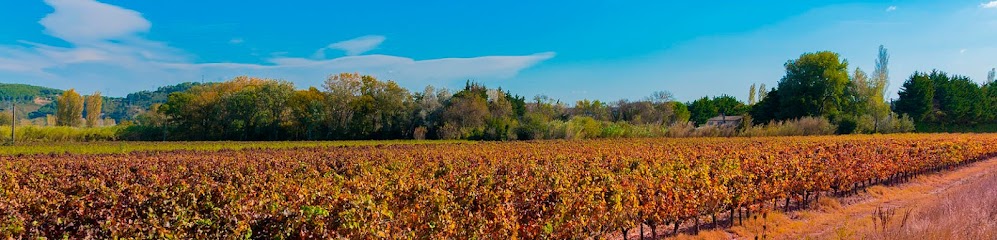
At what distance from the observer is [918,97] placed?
6744 centimetres

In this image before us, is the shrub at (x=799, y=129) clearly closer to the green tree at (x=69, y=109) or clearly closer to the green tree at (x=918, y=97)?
the green tree at (x=918, y=97)

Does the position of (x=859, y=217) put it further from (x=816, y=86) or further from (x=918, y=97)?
(x=918, y=97)

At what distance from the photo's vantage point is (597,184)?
341 inches

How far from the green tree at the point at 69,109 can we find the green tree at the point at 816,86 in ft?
343

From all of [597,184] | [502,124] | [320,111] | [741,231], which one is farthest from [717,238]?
[320,111]

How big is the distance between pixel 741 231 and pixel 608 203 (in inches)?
173

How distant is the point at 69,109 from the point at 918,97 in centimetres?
12391

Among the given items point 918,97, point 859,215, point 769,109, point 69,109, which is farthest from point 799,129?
point 69,109

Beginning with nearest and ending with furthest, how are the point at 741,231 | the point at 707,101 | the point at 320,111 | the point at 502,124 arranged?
the point at 741,231 → the point at 502,124 → the point at 320,111 → the point at 707,101

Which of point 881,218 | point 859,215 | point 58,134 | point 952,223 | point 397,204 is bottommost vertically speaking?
point 859,215

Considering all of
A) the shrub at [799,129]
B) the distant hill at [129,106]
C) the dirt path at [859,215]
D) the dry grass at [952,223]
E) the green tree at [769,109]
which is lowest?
the dirt path at [859,215]

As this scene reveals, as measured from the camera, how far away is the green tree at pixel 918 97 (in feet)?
220

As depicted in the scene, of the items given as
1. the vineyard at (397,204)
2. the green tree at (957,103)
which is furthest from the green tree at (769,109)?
the vineyard at (397,204)

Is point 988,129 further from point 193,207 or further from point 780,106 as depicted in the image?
point 193,207
